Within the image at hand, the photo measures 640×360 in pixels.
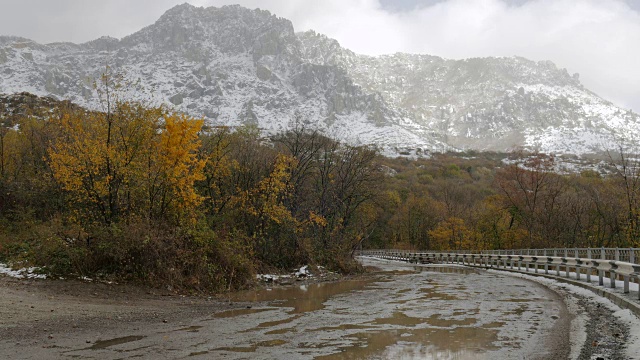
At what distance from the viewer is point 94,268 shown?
17328 mm

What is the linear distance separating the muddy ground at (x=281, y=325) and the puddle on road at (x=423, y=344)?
0.6 inches

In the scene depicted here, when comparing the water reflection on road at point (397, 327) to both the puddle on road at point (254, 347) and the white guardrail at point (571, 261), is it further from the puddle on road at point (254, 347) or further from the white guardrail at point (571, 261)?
the white guardrail at point (571, 261)

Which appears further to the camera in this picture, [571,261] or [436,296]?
[571,261]

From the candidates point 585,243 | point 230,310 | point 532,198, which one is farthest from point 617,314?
point 532,198

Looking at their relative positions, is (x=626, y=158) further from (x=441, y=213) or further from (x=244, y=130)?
(x=441, y=213)

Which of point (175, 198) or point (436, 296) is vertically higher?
point (175, 198)

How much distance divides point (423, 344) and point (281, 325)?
10.8 feet

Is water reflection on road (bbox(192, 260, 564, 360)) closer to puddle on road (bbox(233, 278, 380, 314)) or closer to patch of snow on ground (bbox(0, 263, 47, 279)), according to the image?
puddle on road (bbox(233, 278, 380, 314))

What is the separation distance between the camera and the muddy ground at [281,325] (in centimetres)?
811

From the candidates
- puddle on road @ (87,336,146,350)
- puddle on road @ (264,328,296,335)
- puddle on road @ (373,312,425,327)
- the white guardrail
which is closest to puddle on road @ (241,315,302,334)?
puddle on road @ (264,328,296,335)

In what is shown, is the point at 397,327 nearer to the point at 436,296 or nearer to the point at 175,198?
the point at 436,296

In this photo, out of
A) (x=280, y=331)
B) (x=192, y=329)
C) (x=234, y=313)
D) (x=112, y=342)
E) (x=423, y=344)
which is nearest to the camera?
(x=423, y=344)

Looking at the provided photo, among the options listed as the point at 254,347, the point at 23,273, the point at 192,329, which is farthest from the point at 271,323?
the point at 23,273

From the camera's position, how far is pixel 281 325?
10.9 m
